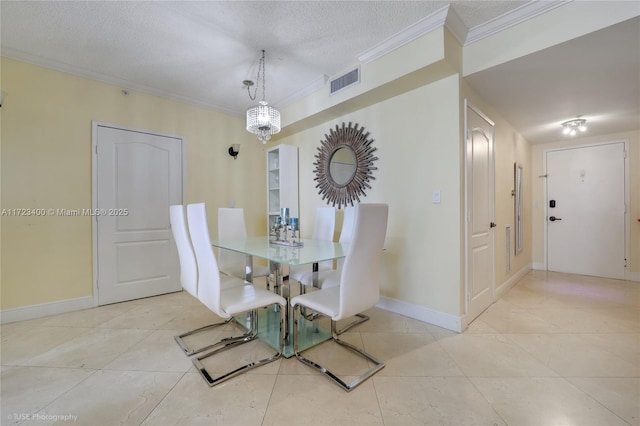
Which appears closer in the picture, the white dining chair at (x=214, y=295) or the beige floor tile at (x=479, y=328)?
the white dining chair at (x=214, y=295)

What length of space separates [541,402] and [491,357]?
43 cm

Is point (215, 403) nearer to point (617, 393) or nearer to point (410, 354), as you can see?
point (410, 354)

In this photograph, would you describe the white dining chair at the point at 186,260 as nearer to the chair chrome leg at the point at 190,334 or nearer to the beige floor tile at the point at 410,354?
the chair chrome leg at the point at 190,334

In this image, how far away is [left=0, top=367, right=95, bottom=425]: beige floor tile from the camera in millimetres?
1348

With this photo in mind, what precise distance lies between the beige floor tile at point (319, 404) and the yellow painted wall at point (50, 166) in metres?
2.70

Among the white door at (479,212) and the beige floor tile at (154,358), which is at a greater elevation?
the white door at (479,212)

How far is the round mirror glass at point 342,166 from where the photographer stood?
3081mm

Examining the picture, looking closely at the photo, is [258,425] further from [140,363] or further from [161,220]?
[161,220]

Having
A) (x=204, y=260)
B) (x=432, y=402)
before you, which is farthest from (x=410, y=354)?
(x=204, y=260)

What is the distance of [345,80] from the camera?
2.77 meters

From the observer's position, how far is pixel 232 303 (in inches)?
64.7

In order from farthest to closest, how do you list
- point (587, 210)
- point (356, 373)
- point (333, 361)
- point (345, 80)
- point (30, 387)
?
point (587, 210) < point (345, 80) < point (333, 361) < point (356, 373) < point (30, 387)

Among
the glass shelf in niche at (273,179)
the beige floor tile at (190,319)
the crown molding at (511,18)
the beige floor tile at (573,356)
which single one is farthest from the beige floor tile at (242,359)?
the crown molding at (511,18)

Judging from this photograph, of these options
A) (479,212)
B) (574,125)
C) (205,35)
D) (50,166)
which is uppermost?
(205,35)
